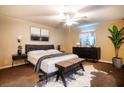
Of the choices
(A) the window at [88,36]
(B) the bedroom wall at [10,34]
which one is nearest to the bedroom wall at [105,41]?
(A) the window at [88,36]

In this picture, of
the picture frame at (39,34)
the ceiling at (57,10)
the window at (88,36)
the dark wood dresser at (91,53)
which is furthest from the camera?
the window at (88,36)

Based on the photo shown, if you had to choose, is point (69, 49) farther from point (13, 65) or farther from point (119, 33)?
point (13, 65)

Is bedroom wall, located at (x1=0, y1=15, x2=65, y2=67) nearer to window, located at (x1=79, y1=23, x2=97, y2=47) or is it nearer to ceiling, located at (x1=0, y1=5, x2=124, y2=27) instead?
ceiling, located at (x1=0, y1=5, x2=124, y2=27)

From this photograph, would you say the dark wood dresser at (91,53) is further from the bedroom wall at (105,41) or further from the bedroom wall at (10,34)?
the bedroom wall at (10,34)

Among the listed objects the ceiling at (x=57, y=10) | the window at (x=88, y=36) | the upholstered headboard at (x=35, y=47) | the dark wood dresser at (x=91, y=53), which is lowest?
the dark wood dresser at (x=91, y=53)

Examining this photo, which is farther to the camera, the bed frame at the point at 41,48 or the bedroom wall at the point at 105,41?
the bedroom wall at the point at 105,41

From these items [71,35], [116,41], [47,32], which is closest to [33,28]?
[47,32]

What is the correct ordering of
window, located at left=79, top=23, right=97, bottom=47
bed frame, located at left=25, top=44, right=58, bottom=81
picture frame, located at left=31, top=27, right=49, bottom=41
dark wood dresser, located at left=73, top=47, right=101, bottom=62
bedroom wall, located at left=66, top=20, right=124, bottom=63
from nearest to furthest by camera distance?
1. bed frame, located at left=25, top=44, right=58, bottom=81
2. bedroom wall, located at left=66, top=20, right=124, bottom=63
3. picture frame, located at left=31, top=27, right=49, bottom=41
4. dark wood dresser, located at left=73, top=47, right=101, bottom=62
5. window, located at left=79, top=23, right=97, bottom=47

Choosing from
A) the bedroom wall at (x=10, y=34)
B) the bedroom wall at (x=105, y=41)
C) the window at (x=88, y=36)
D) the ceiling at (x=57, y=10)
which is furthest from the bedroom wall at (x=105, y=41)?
the bedroom wall at (x=10, y=34)

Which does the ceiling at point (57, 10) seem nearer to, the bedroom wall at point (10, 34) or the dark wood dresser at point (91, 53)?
the bedroom wall at point (10, 34)

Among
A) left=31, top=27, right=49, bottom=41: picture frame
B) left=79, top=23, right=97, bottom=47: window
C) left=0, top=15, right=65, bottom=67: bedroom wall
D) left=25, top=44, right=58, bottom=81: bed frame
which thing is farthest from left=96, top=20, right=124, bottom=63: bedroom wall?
left=0, top=15, right=65, bottom=67: bedroom wall

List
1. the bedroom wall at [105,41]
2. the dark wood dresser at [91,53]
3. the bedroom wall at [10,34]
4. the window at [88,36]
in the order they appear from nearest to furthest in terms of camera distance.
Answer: the bedroom wall at [10,34]
the bedroom wall at [105,41]
the dark wood dresser at [91,53]
the window at [88,36]

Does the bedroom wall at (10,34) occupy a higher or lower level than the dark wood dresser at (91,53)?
higher

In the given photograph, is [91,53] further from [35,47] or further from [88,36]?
[35,47]
